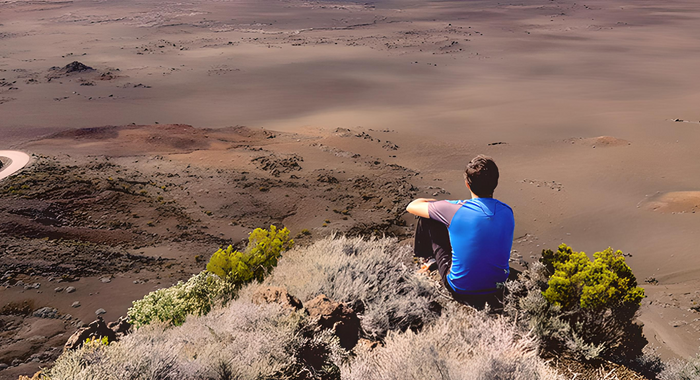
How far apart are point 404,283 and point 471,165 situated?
1.29m

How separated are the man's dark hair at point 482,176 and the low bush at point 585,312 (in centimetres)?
83

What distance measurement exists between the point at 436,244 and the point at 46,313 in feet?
18.0

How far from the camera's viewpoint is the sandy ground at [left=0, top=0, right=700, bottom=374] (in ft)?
32.1

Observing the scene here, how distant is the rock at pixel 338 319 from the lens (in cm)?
356

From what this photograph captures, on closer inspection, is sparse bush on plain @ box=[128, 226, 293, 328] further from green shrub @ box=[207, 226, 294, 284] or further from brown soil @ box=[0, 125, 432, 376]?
brown soil @ box=[0, 125, 432, 376]

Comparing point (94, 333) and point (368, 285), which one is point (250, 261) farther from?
point (94, 333)

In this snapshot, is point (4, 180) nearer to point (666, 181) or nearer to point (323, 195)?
point (323, 195)

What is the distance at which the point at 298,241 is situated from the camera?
8.61m

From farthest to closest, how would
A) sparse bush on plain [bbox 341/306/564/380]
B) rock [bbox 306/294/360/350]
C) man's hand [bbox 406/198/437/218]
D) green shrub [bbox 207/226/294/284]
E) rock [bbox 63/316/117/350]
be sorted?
green shrub [bbox 207/226/294/284], man's hand [bbox 406/198/437/218], rock [bbox 63/316/117/350], rock [bbox 306/294/360/350], sparse bush on plain [bbox 341/306/564/380]

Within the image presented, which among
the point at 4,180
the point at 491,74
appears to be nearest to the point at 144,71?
the point at 4,180

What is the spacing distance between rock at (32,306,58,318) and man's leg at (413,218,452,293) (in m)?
5.13

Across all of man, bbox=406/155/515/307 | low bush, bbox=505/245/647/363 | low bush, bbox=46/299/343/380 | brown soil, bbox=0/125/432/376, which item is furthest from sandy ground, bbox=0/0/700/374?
low bush, bbox=46/299/343/380

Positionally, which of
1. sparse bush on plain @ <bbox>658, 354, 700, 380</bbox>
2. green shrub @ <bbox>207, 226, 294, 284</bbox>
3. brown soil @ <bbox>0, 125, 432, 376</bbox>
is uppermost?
green shrub @ <bbox>207, 226, 294, 284</bbox>

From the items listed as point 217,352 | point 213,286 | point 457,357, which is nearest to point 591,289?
point 457,357
